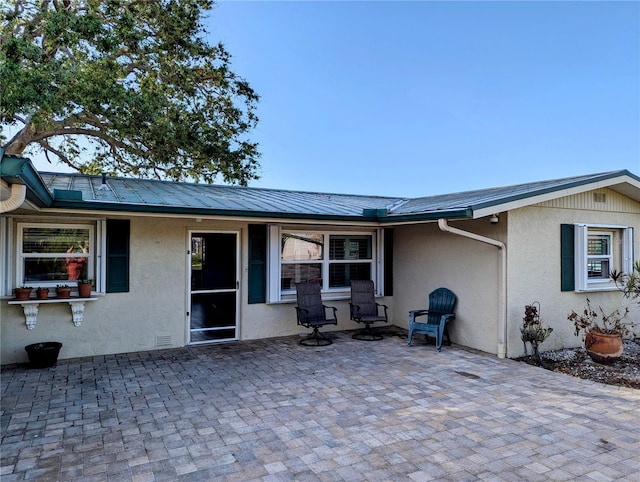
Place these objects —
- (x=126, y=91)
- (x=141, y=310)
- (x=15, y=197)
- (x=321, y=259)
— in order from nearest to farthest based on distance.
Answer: (x=15, y=197)
(x=141, y=310)
(x=321, y=259)
(x=126, y=91)

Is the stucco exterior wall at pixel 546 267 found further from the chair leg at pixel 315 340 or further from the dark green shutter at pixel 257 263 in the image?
the dark green shutter at pixel 257 263

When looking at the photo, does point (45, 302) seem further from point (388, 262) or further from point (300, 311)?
point (388, 262)

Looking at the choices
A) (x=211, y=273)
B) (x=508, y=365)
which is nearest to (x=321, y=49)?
(x=211, y=273)

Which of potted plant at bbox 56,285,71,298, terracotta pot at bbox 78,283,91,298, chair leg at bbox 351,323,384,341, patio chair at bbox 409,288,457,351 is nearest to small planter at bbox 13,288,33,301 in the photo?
potted plant at bbox 56,285,71,298

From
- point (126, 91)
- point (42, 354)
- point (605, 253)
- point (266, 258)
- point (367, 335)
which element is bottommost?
point (367, 335)

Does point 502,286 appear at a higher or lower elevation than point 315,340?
higher

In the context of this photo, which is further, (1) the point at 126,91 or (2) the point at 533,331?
(1) the point at 126,91

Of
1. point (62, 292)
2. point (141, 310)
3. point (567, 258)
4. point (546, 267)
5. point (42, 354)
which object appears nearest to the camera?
point (42, 354)

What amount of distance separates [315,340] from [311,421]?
129 inches

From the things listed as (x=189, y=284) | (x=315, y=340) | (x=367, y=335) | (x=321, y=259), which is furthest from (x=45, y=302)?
(x=367, y=335)

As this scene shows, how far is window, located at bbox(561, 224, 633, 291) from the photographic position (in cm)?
657

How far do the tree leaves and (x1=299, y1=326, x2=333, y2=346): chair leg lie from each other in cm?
697

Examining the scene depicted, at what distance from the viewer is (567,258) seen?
258 inches

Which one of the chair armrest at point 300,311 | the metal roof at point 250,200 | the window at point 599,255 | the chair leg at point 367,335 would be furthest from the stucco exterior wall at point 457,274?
the chair armrest at point 300,311
